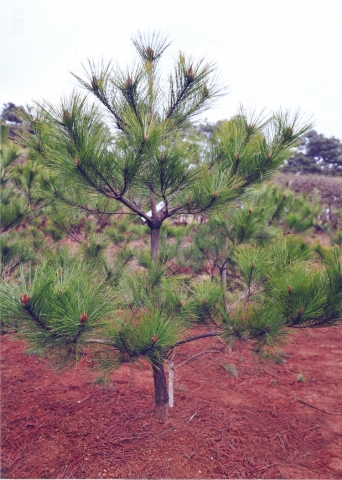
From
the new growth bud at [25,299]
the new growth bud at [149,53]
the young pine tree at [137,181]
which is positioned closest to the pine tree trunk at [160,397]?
the young pine tree at [137,181]

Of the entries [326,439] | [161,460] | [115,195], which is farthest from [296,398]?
[115,195]

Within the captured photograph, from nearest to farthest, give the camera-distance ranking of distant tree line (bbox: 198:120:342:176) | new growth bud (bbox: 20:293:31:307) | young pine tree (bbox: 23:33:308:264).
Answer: new growth bud (bbox: 20:293:31:307), young pine tree (bbox: 23:33:308:264), distant tree line (bbox: 198:120:342:176)

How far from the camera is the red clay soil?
198cm

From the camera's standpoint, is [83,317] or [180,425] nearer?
[83,317]

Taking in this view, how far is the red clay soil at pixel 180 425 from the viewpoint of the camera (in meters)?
1.98

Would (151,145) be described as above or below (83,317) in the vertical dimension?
above

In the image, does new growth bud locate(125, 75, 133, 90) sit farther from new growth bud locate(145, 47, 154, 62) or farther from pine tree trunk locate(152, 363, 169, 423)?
pine tree trunk locate(152, 363, 169, 423)

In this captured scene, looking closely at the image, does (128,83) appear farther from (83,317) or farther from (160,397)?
(160,397)

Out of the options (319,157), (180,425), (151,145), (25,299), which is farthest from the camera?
(319,157)

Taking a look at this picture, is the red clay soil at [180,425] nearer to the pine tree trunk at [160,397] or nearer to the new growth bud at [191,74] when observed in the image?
the pine tree trunk at [160,397]

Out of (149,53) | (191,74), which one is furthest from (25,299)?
(149,53)

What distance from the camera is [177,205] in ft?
7.62

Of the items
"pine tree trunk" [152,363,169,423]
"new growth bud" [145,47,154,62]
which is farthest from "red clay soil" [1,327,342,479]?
"new growth bud" [145,47,154,62]

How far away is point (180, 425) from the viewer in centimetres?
232
